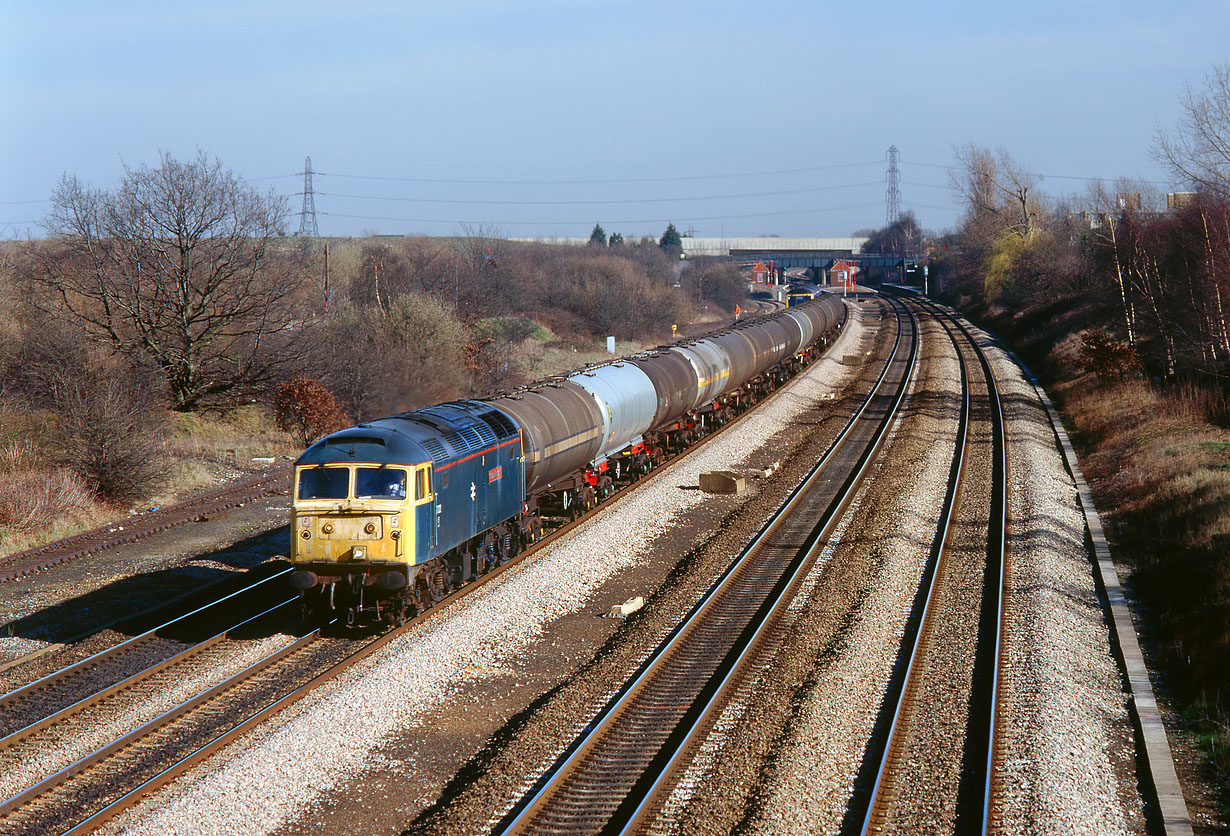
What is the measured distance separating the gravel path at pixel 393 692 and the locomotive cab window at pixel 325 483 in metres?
2.52

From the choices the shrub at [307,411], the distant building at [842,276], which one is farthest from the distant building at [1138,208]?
the distant building at [842,276]

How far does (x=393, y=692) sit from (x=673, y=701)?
3.74 meters

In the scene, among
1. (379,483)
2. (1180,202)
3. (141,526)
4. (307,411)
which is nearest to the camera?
(379,483)

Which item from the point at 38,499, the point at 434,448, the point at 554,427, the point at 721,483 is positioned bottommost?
the point at 721,483

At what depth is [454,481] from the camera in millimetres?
17016

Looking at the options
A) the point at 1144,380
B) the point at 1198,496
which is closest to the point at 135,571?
the point at 1198,496

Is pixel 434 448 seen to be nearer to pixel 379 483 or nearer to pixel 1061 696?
pixel 379 483

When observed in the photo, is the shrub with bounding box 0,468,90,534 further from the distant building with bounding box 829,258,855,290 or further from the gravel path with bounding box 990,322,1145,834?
the distant building with bounding box 829,258,855,290

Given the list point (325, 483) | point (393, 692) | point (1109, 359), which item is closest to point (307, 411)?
point (325, 483)

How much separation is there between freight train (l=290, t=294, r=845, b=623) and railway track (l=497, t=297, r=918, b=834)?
4.15 metres

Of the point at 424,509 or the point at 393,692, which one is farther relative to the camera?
the point at 424,509

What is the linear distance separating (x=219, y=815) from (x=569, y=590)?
894 cm

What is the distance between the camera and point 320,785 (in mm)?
11062

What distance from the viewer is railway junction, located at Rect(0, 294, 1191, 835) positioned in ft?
34.7
